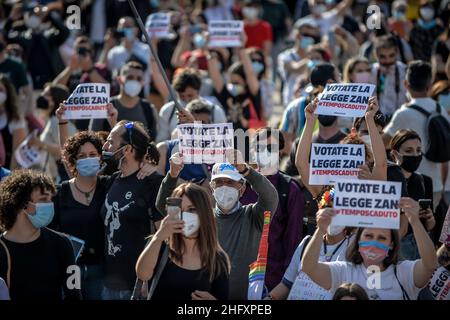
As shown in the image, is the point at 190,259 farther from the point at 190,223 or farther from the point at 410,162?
the point at 410,162

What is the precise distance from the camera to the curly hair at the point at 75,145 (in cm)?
797

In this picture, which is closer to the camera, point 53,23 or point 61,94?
point 61,94

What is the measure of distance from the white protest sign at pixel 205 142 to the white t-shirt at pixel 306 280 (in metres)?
1.13

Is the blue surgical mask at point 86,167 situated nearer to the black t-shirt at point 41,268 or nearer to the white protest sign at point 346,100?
the black t-shirt at point 41,268

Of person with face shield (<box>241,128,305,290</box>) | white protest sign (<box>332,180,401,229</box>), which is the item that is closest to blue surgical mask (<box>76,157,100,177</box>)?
person with face shield (<box>241,128,305,290</box>)

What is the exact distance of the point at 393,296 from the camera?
620 cm

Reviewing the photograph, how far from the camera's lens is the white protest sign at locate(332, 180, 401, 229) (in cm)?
617

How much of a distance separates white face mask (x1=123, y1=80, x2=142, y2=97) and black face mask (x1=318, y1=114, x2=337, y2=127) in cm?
215

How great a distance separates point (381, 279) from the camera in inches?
245

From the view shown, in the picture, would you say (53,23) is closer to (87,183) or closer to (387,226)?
(87,183)

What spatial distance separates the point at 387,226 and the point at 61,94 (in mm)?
5455

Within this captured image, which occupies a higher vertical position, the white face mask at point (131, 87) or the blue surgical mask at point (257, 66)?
the blue surgical mask at point (257, 66)

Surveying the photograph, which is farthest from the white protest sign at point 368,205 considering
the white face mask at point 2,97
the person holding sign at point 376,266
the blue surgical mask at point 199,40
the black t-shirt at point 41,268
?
the blue surgical mask at point 199,40
